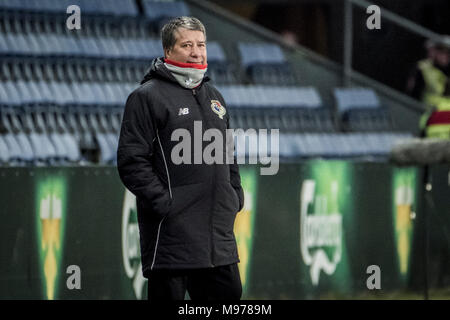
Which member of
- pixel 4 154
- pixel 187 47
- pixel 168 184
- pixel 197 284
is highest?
pixel 4 154

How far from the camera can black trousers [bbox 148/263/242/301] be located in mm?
4051

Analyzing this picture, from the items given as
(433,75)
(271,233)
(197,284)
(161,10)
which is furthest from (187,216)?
(433,75)

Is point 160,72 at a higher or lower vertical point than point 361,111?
lower

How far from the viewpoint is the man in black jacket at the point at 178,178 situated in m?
4.03

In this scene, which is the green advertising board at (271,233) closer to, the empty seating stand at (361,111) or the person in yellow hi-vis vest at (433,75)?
the empty seating stand at (361,111)

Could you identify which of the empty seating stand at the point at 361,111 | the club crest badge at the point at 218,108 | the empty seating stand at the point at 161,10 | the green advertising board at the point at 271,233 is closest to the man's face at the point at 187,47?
the club crest badge at the point at 218,108

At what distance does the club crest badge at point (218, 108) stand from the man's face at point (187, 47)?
0.20m

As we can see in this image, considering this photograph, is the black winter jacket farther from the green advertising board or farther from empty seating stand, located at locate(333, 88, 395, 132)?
empty seating stand, located at locate(333, 88, 395, 132)

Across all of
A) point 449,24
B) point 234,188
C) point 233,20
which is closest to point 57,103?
point 233,20

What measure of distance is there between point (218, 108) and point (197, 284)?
30.9 inches

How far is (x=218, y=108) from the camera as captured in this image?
13.8ft

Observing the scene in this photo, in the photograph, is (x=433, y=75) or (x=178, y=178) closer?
(x=178, y=178)

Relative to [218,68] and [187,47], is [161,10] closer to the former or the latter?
[218,68]

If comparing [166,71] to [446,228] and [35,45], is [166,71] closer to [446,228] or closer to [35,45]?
[446,228]
